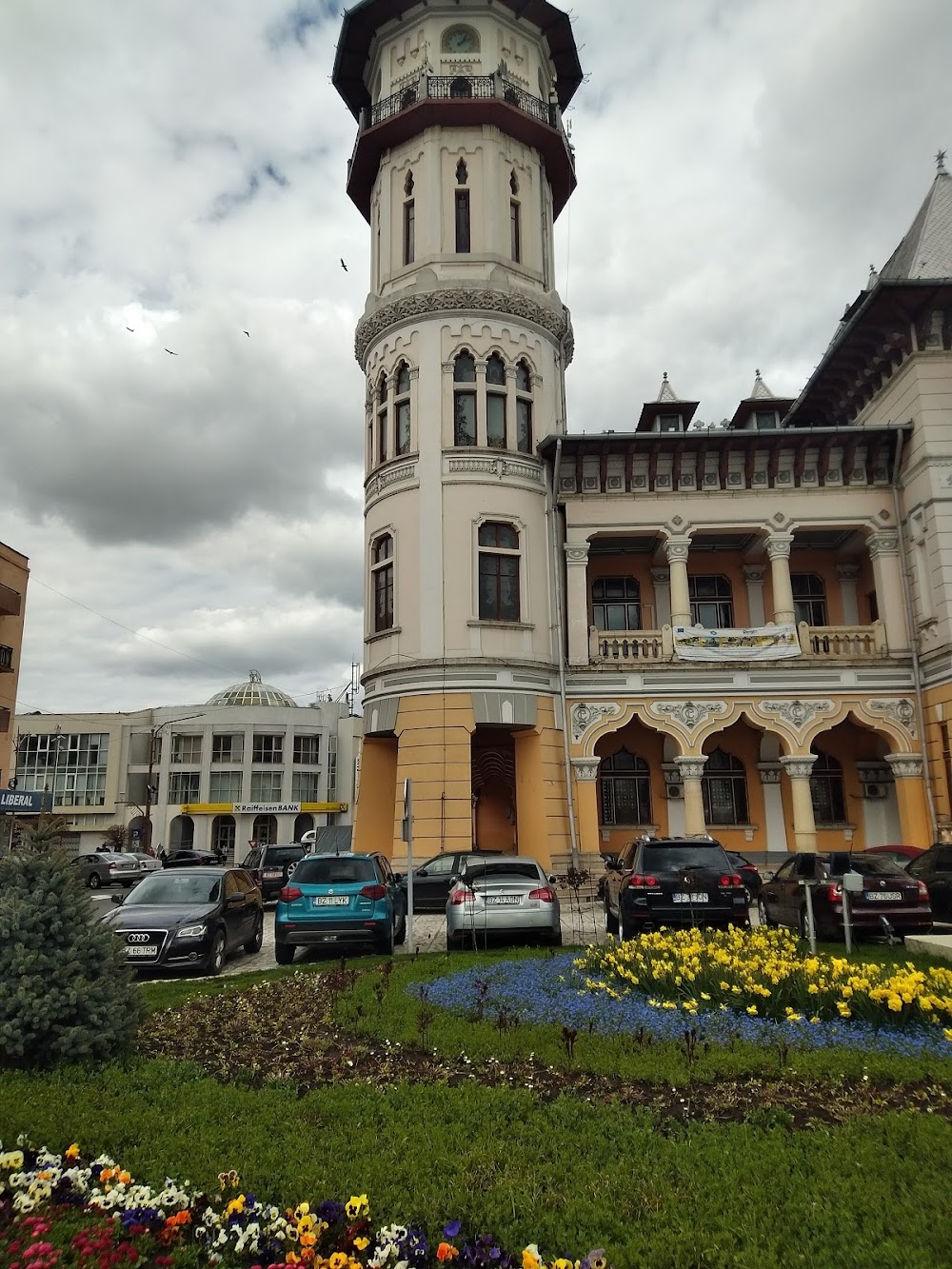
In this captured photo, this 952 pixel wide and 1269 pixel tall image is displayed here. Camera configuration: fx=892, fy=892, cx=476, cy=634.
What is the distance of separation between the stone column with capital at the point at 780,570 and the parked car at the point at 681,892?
1360 centimetres

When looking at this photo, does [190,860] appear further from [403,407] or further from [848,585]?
[848,585]

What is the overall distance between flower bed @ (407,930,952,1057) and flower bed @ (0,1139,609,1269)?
3850 millimetres

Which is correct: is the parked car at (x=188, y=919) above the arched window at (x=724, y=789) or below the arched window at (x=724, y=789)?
below

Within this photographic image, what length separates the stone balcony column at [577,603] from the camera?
24938 mm

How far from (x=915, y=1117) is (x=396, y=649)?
64.3 feet

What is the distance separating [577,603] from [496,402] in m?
6.18

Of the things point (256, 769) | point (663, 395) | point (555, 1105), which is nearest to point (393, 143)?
point (663, 395)

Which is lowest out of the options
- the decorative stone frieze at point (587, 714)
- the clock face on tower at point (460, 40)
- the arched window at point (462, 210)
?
the decorative stone frieze at point (587, 714)

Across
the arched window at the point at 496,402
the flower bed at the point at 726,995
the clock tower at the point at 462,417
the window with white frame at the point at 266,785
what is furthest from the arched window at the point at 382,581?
the window with white frame at the point at 266,785

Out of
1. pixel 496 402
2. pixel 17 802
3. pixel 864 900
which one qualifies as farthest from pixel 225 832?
pixel 864 900

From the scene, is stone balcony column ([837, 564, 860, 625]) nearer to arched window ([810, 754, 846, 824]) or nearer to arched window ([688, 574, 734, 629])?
arched window ([688, 574, 734, 629])

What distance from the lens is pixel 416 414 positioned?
25.2 m

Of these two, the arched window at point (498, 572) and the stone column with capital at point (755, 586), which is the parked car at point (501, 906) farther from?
the stone column with capital at point (755, 586)

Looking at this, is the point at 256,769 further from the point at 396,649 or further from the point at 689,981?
the point at 689,981
